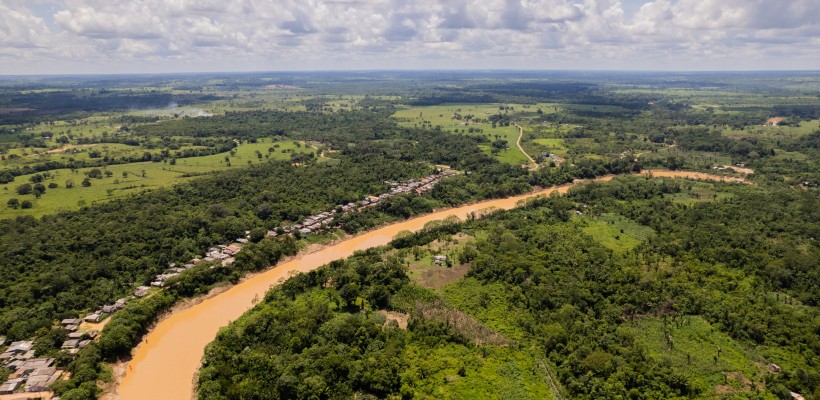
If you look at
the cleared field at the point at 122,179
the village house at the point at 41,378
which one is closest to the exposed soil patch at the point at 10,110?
the cleared field at the point at 122,179

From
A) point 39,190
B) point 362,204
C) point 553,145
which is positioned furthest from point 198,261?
point 553,145

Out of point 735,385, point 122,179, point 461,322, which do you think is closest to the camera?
point 735,385

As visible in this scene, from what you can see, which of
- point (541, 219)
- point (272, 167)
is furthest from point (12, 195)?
point (541, 219)

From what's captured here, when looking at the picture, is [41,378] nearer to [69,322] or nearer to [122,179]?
[69,322]

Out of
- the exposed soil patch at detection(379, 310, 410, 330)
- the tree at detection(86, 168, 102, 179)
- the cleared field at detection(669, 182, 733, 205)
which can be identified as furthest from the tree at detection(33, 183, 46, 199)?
the cleared field at detection(669, 182, 733, 205)

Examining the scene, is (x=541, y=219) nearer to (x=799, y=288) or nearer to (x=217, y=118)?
(x=799, y=288)

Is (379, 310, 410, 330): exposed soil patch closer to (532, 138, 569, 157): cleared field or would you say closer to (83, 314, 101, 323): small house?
(83, 314, 101, 323): small house

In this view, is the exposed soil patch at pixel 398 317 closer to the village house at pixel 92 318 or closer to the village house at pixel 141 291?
the village house at pixel 141 291
